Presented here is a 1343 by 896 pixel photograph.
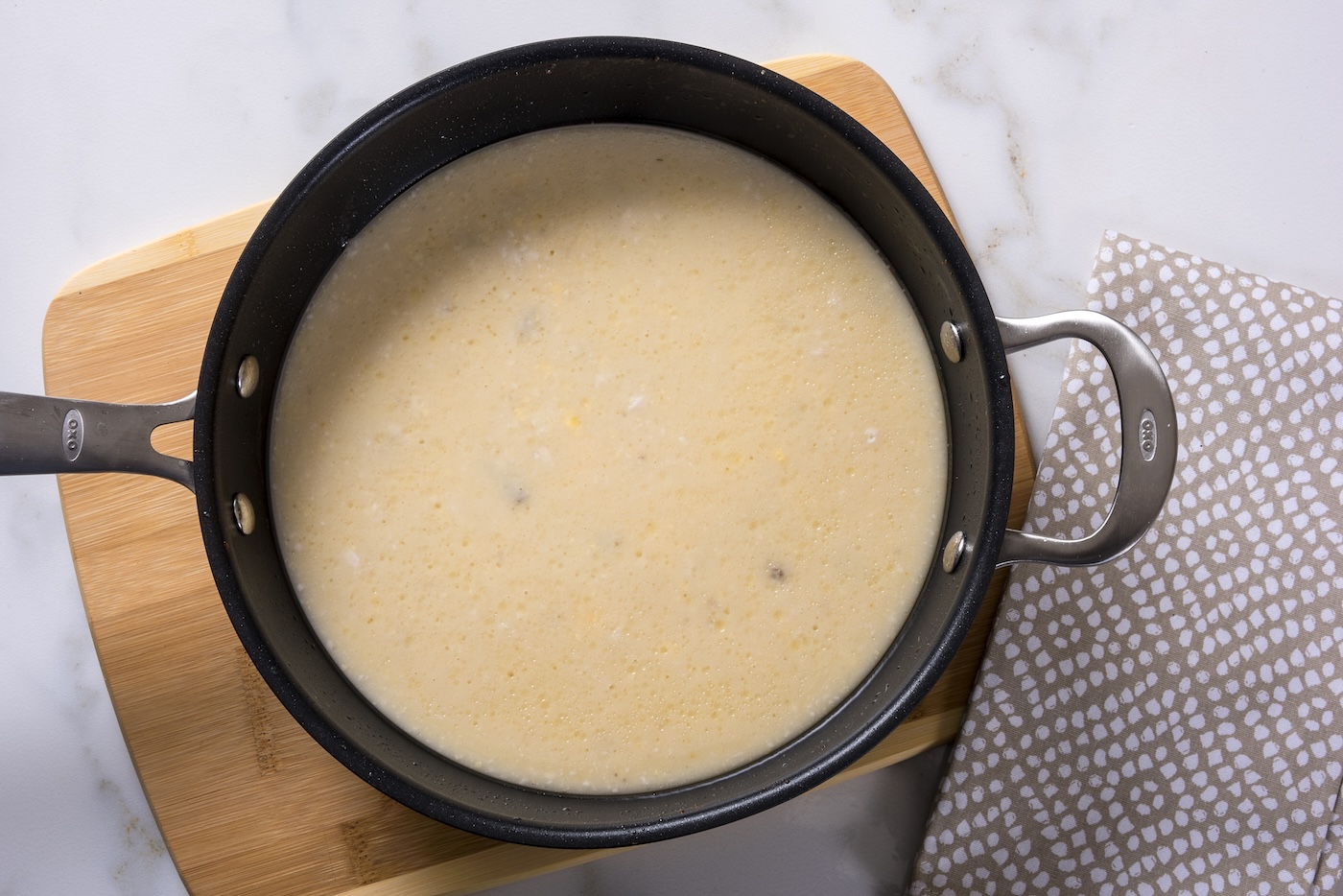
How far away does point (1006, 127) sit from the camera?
152 centimetres

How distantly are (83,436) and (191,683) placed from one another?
17.0 inches

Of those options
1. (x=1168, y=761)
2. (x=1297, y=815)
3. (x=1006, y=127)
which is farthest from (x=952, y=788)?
(x=1006, y=127)

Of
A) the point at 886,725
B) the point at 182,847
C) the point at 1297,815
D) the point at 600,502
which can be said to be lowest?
the point at 1297,815

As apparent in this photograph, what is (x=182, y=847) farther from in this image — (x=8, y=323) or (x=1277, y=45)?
(x=1277, y=45)

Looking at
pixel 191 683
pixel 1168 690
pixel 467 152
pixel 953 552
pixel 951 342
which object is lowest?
pixel 1168 690

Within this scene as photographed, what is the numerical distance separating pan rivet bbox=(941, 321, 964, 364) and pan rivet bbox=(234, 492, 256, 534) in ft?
2.98

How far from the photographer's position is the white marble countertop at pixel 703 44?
4.74ft

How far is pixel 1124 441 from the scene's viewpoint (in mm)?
1135

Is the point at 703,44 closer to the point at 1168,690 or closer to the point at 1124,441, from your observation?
the point at 1124,441

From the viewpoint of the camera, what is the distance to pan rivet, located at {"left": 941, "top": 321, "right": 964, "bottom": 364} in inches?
46.5

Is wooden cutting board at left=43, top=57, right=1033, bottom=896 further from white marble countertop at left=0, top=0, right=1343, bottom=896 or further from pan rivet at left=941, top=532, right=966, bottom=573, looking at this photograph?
pan rivet at left=941, top=532, right=966, bottom=573

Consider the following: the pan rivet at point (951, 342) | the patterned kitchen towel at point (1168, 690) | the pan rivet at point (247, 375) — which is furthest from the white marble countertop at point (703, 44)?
the pan rivet at point (247, 375)

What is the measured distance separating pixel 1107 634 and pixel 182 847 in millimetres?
1327

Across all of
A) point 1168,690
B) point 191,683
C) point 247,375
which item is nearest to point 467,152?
point 247,375
